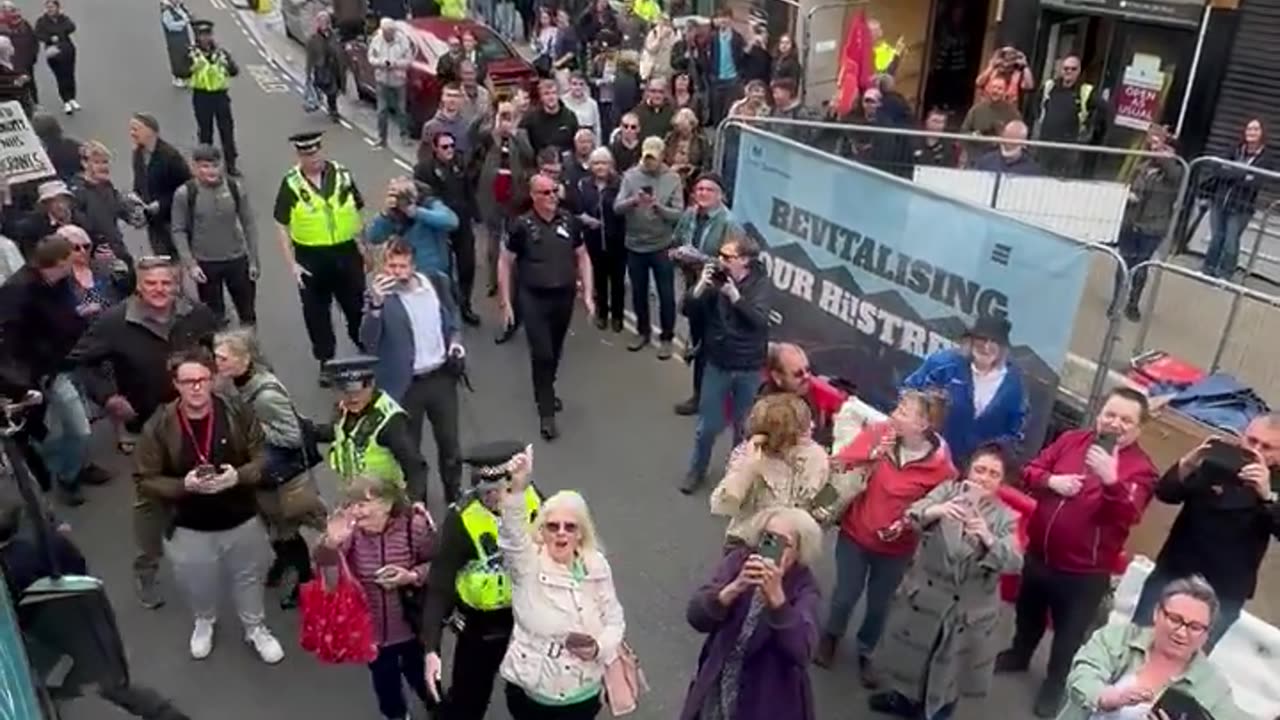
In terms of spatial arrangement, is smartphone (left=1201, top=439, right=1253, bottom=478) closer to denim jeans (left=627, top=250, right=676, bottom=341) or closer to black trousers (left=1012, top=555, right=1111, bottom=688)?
black trousers (left=1012, top=555, right=1111, bottom=688)

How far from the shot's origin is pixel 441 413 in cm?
723

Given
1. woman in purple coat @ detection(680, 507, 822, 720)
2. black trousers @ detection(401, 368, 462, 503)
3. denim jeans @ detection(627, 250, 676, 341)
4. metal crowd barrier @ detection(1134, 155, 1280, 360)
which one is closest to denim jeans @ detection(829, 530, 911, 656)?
woman in purple coat @ detection(680, 507, 822, 720)

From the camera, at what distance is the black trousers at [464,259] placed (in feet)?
33.6

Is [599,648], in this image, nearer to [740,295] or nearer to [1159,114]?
[740,295]

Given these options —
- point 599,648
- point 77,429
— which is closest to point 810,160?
point 599,648

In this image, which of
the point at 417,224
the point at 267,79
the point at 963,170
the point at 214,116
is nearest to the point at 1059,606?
the point at 417,224

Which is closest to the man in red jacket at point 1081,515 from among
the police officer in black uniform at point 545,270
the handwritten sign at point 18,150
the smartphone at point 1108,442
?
the smartphone at point 1108,442

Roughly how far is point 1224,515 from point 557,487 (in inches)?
164

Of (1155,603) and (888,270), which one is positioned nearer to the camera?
(1155,603)

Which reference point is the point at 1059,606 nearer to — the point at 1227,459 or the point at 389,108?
the point at 1227,459

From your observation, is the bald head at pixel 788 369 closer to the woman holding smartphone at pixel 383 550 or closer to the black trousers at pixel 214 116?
the woman holding smartphone at pixel 383 550

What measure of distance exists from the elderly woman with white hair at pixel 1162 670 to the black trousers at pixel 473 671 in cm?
225

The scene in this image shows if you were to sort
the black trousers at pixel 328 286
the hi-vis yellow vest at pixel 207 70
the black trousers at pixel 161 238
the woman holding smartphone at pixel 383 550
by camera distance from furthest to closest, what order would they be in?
the hi-vis yellow vest at pixel 207 70 < the black trousers at pixel 161 238 < the black trousers at pixel 328 286 < the woman holding smartphone at pixel 383 550

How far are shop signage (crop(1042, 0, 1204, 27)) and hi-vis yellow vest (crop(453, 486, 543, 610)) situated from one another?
1202 centimetres
